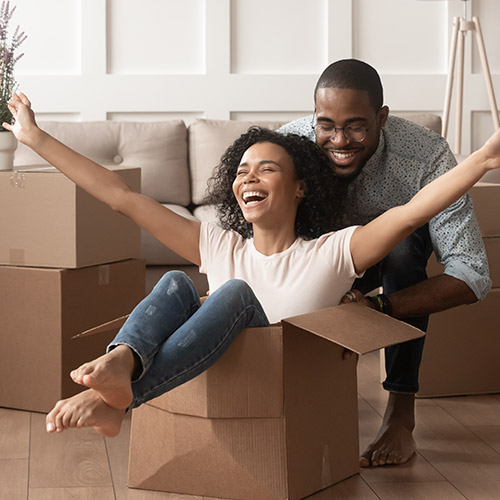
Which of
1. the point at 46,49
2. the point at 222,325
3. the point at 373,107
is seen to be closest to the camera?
the point at 222,325

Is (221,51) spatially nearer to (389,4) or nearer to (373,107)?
(389,4)

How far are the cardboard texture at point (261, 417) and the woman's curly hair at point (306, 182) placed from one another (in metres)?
0.33

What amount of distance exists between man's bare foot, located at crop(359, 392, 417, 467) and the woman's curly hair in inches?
16.8

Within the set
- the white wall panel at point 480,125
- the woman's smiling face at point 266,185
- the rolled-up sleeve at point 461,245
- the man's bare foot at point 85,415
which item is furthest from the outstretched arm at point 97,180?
the white wall panel at point 480,125

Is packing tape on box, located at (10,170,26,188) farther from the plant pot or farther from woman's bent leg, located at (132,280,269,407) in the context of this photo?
woman's bent leg, located at (132,280,269,407)

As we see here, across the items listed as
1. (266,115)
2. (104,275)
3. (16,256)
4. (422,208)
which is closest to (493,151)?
(422,208)

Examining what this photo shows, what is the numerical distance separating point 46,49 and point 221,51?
0.75m

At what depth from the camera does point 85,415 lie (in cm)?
143

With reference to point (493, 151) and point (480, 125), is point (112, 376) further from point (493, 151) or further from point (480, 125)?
point (480, 125)

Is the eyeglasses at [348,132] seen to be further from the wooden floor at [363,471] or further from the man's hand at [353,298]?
the wooden floor at [363,471]

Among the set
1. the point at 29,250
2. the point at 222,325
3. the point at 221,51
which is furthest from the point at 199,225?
the point at 221,51

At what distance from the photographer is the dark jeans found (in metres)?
1.96

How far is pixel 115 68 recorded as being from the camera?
3.72 metres

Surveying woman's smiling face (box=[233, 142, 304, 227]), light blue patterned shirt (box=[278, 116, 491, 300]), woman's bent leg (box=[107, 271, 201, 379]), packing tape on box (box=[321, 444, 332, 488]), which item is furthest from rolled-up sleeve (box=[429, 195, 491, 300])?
woman's bent leg (box=[107, 271, 201, 379])
